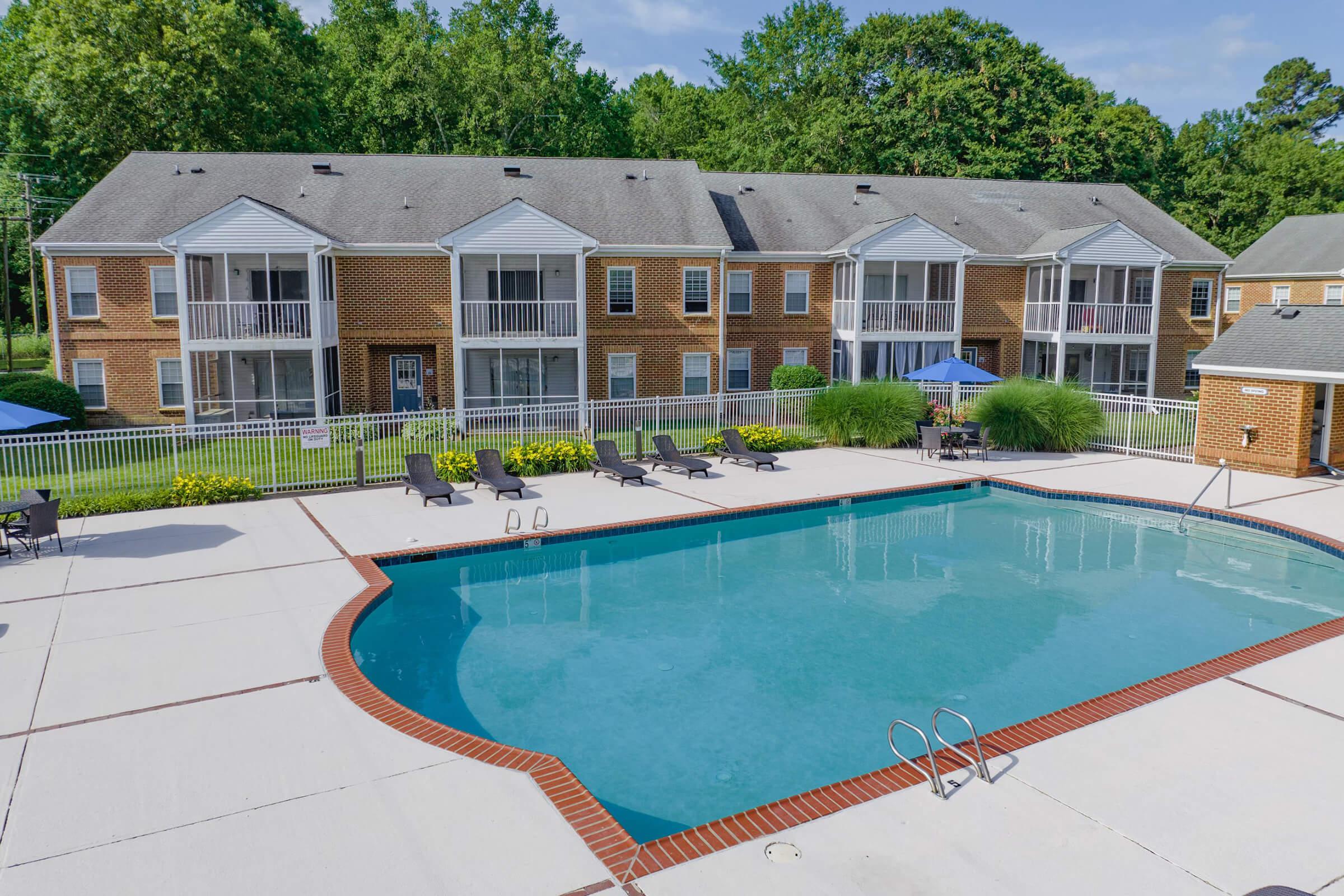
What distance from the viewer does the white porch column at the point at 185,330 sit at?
23391 mm

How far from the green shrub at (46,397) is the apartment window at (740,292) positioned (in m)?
19.2

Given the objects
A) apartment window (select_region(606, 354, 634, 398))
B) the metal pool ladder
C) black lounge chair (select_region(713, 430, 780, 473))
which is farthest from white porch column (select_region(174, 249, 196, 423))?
the metal pool ladder

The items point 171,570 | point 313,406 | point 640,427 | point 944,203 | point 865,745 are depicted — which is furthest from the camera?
point 944,203

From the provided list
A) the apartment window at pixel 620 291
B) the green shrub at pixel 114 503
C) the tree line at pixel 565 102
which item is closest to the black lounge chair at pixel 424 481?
the green shrub at pixel 114 503

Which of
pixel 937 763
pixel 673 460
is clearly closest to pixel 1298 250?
pixel 673 460

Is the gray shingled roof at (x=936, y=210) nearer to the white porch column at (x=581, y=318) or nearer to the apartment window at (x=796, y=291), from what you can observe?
the apartment window at (x=796, y=291)

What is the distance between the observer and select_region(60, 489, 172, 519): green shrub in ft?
50.2

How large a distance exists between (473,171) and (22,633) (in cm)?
2372

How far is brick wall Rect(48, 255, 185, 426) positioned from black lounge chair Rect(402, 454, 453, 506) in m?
12.6

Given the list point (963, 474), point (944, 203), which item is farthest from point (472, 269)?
point (944, 203)

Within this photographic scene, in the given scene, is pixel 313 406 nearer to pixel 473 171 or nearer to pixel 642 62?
pixel 473 171

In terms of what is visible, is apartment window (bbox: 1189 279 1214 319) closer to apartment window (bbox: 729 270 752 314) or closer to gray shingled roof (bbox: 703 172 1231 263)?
gray shingled roof (bbox: 703 172 1231 263)

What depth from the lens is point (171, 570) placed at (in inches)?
478

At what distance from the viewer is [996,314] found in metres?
32.7
